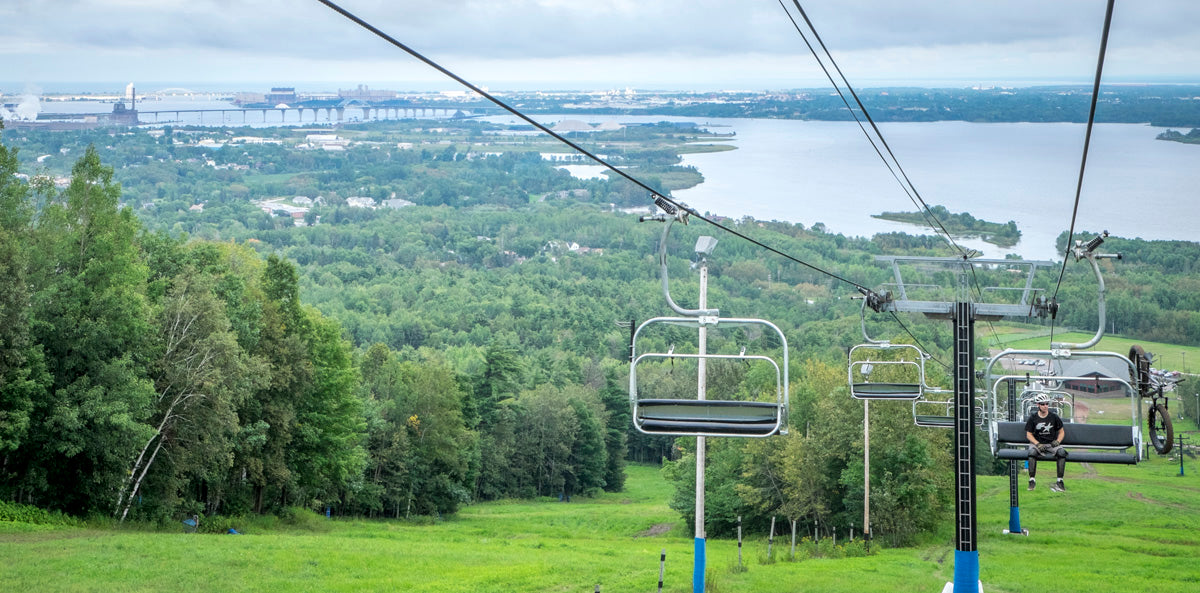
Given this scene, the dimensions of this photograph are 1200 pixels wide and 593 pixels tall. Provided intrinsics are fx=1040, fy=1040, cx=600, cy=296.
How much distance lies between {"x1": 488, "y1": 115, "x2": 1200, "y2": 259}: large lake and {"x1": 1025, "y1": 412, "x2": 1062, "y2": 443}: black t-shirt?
98.1 meters

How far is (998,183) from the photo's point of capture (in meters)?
160

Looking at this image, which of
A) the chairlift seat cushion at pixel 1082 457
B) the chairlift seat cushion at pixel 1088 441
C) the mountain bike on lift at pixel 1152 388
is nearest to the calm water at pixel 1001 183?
the chairlift seat cushion at pixel 1088 441

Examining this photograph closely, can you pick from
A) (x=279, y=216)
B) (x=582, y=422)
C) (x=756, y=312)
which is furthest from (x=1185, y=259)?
(x=279, y=216)

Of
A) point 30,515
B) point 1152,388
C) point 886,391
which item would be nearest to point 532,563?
point 886,391

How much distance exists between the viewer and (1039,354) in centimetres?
1263

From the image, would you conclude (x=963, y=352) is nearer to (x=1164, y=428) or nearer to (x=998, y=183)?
(x=1164, y=428)

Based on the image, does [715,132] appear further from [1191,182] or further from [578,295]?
[1191,182]

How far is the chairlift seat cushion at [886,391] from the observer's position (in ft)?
74.1

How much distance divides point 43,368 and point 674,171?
5980 inches

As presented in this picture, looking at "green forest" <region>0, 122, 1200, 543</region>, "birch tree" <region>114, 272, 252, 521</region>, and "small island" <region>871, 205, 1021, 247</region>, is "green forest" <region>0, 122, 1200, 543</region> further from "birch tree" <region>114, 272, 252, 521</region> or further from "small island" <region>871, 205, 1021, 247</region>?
"small island" <region>871, 205, 1021, 247</region>

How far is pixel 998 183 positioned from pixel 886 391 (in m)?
149

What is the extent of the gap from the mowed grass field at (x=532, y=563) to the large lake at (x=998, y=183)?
79330 millimetres

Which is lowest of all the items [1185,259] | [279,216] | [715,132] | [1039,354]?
[1039,354]

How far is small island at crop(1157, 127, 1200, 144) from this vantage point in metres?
112
